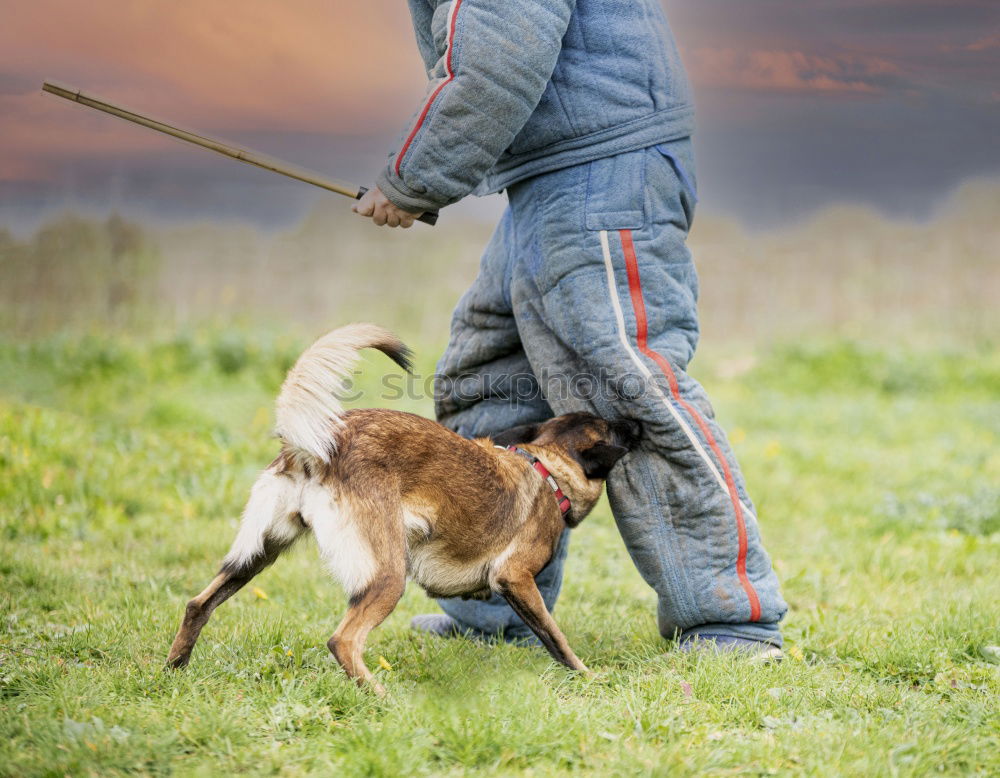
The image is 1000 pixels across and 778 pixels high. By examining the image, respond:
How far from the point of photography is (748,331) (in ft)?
44.5

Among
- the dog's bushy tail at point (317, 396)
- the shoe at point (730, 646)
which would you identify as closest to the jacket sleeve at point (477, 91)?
the dog's bushy tail at point (317, 396)

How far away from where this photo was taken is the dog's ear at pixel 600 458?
3.46 meters

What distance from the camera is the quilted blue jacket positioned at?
3072 millimetres

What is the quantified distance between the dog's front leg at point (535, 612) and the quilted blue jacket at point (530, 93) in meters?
1.33

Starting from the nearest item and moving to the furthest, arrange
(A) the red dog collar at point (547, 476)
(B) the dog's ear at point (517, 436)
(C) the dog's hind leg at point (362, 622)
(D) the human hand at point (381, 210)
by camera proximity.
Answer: (C) the dog's hind leg at point (362, 622) → (D) the human hand at point (381, 210) → (A) the red dog collar at point (547, 476) → (B) the dog's ear at point (517, 436)

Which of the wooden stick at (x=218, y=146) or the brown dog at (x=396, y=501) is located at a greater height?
the wooden stick at (x=218, y=146)

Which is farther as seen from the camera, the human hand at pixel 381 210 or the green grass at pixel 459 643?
the human hand at pixel 381 210

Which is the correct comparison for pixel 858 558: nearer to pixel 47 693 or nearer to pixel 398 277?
pixel 47 693

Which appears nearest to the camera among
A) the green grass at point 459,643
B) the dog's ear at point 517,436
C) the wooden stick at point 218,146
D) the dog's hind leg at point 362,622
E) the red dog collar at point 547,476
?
the green grass at point 459,643

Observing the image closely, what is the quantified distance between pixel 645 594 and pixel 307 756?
2458 mm

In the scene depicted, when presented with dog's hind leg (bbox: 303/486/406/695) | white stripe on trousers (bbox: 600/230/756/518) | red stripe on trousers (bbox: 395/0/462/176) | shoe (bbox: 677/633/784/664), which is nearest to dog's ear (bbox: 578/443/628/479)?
white stripe on trousers (bbox: 600/230/756/518)

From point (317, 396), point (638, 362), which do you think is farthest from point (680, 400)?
point (317, 396)

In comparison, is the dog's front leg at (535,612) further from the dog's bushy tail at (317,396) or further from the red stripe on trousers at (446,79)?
the red stripe on trousers at (446,79)

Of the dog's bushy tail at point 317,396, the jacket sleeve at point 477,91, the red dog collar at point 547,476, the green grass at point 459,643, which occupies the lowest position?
the green grass at point 459,643
